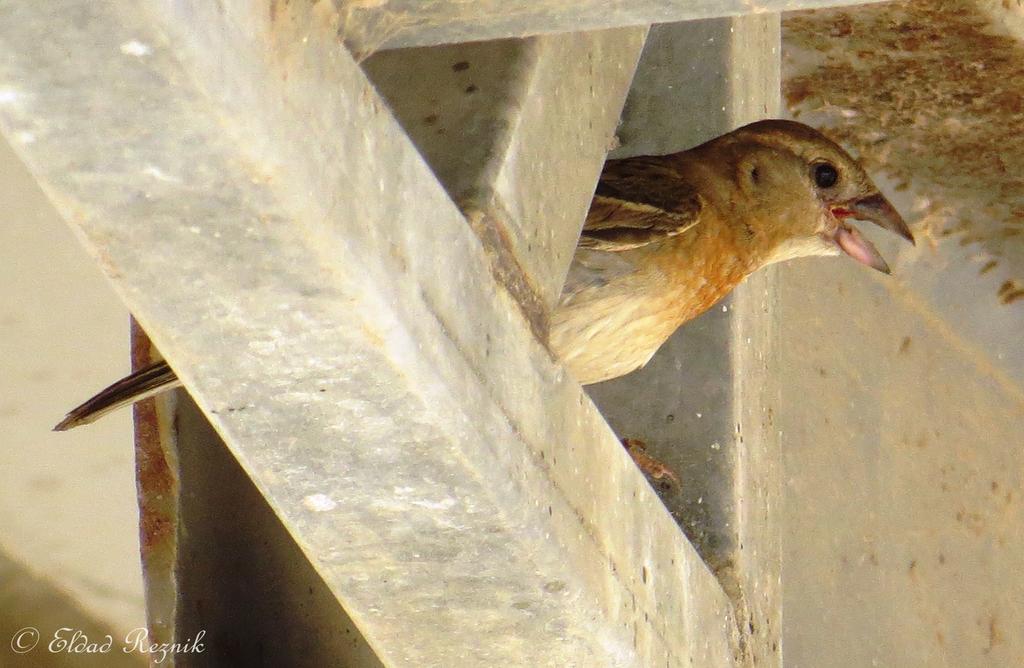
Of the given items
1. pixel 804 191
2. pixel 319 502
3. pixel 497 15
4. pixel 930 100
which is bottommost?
pixel 930 100

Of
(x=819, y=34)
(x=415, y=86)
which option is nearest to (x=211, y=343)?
(x=415, y=86)

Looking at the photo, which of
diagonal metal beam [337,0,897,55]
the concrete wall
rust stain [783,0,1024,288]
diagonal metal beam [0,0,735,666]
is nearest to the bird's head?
rust stain [783,0,1024,288]

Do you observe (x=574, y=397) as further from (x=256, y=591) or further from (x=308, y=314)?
(x=256, y=591)

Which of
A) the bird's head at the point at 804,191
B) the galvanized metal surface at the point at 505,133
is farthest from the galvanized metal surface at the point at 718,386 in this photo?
the galvanized metal surface at the point at 505,133

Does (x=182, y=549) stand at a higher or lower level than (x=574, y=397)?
lower

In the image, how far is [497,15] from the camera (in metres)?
1.80

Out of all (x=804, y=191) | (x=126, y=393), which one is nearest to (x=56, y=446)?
(x=126, y=393)

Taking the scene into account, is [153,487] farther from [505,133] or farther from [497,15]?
[497,15]

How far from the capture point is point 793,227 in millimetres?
3525

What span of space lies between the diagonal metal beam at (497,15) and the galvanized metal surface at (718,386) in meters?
1.63

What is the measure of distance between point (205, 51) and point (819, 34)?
3062 millimetres

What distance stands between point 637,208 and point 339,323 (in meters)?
1.54

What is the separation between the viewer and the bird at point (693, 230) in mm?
3102

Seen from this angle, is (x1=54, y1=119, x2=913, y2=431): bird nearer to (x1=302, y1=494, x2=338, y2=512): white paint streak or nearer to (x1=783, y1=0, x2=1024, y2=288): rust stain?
(x1=783, y1=0, x2=1024, y2=288): rust stain
